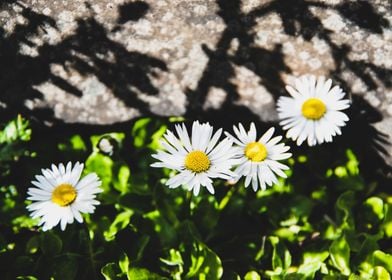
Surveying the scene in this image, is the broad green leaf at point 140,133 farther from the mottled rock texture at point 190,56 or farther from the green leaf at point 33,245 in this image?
the green leaf at point 33,245

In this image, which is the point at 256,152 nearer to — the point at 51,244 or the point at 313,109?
the point at 313,109

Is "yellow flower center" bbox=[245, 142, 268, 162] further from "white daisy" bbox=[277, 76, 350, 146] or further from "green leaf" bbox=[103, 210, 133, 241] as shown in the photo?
"green leaf" bbox=[103, 210, 133, 241]

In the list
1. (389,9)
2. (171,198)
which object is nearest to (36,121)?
(171,198)

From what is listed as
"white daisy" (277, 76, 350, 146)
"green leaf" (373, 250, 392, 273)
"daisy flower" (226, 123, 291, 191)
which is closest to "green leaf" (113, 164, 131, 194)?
"daisy flower" (226, 123, 291, 191)

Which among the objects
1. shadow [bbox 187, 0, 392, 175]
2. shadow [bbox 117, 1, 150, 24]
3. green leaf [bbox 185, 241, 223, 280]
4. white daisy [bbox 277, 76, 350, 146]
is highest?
shadow [bbox 117, 1, 150, 24]

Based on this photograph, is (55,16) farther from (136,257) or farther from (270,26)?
(136,257)

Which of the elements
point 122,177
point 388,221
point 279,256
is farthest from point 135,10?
point 388,221

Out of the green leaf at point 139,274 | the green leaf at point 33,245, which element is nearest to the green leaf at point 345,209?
the green leaf at point 139,274
